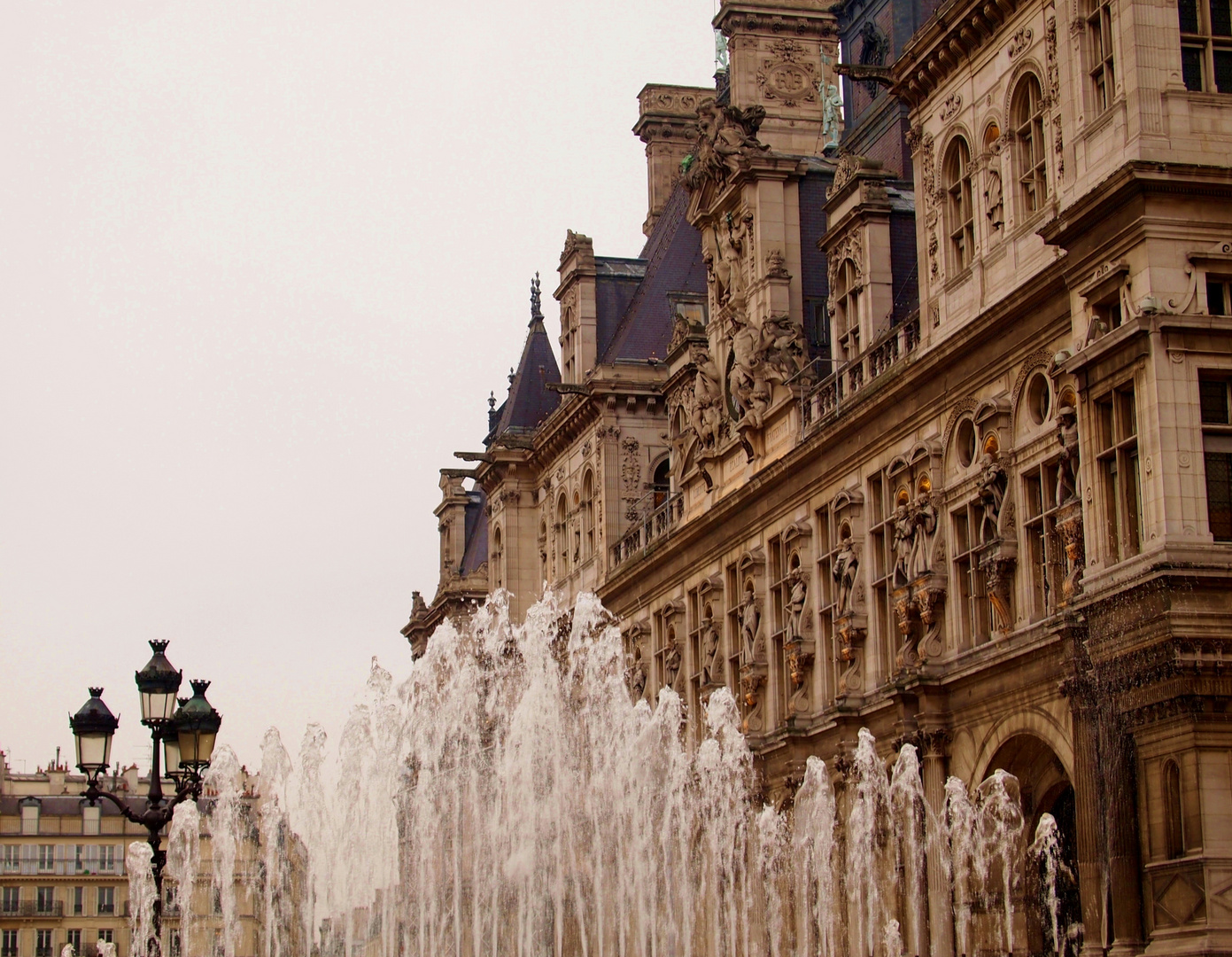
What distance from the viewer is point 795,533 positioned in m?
45.0

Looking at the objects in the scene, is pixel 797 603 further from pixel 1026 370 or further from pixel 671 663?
pixel 1026 370

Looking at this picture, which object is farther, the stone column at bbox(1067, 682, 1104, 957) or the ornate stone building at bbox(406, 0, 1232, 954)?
the stone column at bbox(1067, 682, 1104, 957)

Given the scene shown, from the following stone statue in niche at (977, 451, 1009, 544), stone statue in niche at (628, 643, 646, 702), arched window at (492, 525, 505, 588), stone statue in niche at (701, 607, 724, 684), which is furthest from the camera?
arched window at (492, 525, 505, 588)

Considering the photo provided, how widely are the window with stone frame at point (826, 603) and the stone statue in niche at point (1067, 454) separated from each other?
33.7 feet

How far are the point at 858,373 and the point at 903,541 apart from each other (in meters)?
4.44

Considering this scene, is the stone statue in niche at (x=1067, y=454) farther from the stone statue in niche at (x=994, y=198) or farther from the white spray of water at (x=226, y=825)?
the white spray of water at (x=226, y=825)

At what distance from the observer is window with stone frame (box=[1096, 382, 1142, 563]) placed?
29.3 m

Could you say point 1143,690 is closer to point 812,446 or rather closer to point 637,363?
point 812,446

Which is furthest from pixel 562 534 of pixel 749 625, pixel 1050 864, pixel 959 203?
pixel 1050 864

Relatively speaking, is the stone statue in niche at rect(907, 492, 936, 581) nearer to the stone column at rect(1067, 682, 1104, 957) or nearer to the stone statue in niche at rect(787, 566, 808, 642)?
the stone statue in niche at rect(787, 566, 808, 642)

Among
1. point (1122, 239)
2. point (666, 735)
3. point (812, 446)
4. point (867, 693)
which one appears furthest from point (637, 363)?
point (1122, 239)

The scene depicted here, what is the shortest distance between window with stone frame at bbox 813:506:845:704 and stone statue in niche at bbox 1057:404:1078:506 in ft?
33.7

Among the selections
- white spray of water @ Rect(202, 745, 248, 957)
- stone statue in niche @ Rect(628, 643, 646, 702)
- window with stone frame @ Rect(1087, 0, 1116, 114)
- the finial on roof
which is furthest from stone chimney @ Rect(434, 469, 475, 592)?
window with stone frame @ Rect(1087, 0, 1116, 114)

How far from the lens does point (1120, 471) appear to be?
29594mm
